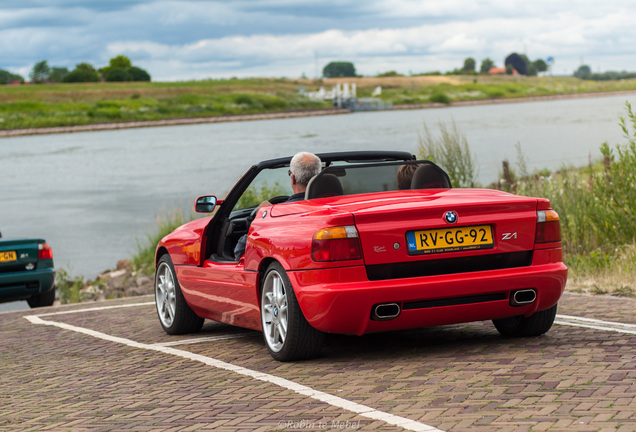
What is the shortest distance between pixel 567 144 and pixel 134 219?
3267 cm

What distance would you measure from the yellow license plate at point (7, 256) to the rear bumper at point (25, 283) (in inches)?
8.4

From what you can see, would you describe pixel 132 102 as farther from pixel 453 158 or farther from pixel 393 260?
pixel 393 260

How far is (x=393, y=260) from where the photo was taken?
5738 mm

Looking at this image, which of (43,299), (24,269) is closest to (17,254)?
(24,269)

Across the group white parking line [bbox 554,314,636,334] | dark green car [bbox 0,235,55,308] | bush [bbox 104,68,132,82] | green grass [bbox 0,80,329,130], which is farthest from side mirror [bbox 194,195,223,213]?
bush [bbox 104,68,132,82]

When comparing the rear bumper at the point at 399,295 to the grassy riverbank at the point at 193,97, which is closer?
the rear bumper at the point at 399,295

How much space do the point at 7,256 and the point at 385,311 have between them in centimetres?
901

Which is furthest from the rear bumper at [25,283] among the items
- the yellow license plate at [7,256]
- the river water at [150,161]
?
the river water at [150,161]

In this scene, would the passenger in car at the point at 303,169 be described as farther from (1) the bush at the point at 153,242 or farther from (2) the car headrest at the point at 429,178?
(1) the bush at the point at 153,242

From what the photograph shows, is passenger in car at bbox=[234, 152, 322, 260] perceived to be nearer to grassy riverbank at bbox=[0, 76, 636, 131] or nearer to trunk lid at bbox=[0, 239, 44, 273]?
trunk lid at bbox=[0, 239, 44, 273]

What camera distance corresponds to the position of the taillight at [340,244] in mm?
5703

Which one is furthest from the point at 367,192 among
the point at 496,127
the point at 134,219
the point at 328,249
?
the point at 496,127

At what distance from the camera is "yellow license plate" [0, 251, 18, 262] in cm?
1324

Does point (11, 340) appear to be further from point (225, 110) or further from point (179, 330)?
point (225, 110)
